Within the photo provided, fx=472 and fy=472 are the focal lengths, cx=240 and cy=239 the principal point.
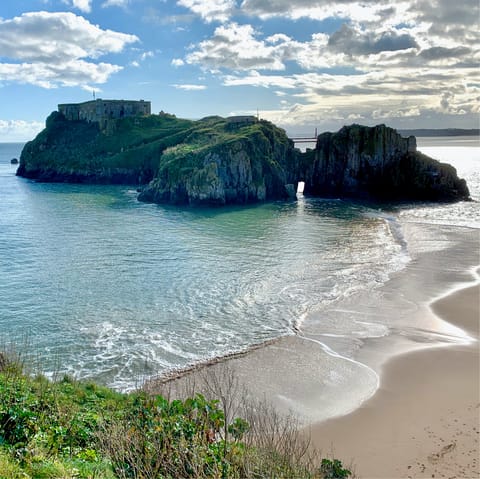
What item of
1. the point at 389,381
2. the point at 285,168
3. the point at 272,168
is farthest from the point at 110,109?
the point at 389,381

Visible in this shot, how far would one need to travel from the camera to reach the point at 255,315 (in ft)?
87.4

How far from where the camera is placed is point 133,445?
10.1 metres

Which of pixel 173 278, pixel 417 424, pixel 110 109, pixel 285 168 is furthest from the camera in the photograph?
pixel 110 109

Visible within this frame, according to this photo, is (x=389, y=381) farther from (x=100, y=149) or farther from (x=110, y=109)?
(x=110, y=109)

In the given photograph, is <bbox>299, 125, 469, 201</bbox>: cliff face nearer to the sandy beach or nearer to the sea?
the sea

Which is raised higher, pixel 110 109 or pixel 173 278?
pixel 110 109

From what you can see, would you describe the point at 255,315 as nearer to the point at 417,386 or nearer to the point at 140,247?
the point at 417,386

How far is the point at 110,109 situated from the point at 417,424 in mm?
131145

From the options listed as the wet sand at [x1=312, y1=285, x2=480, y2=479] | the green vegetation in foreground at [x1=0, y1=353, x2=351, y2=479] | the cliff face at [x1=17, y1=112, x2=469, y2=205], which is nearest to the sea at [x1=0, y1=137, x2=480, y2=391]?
the wet sand at [x1=312, y1=285, x2=480, y2=479]

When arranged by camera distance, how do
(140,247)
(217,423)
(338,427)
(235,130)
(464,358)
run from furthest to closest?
1. (235,130)
2. (140,247)
3. (464,358)
4. (338,427)
5. (217,423)

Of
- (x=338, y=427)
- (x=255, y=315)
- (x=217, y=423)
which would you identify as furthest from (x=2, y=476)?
(x=255, y=315)

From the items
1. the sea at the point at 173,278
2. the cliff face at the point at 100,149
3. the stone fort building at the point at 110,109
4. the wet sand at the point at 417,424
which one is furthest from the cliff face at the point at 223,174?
the stone fort building at the point at 110,109

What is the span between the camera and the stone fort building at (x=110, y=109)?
132 meters

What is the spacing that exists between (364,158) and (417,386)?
64.8 m
